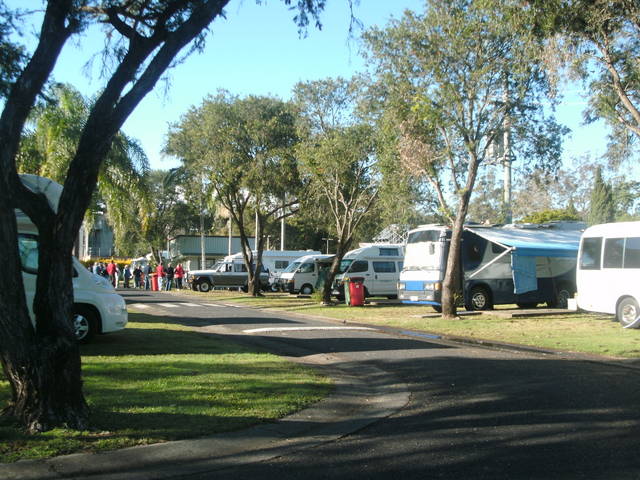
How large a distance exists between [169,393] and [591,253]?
1367cm

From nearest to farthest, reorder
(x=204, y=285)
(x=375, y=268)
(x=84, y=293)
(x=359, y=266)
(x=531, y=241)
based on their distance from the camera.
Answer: (x=84, y=293)
(x=531, y=241)
(x=359, y=266)
(x=375, y=268)
(x=204, y=285)

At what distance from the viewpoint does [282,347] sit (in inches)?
512

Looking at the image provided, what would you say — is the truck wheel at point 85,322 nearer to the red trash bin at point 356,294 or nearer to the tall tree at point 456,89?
the tall tree at point 456,89

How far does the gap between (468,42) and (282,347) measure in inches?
392

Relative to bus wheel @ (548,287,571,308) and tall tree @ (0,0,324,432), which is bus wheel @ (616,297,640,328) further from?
tall tree @ (0,0,324,432)

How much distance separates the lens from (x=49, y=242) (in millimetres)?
6188

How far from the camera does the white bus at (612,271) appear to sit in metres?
16.1

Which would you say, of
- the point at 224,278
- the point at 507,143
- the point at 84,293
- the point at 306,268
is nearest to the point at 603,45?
the point at 507,143

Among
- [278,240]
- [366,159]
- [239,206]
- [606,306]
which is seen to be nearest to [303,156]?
[366,159]

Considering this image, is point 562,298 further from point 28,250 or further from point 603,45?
point 28,250

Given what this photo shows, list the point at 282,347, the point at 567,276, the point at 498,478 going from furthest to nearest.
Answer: the point at 567,276, the point at 282,347, the point at 498,478

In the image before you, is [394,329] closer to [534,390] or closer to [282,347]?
[282,347]

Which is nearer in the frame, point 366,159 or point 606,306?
point 606,306

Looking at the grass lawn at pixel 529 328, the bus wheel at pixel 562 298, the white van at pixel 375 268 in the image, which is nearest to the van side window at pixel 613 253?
the grass lawn at pixel 529 328
